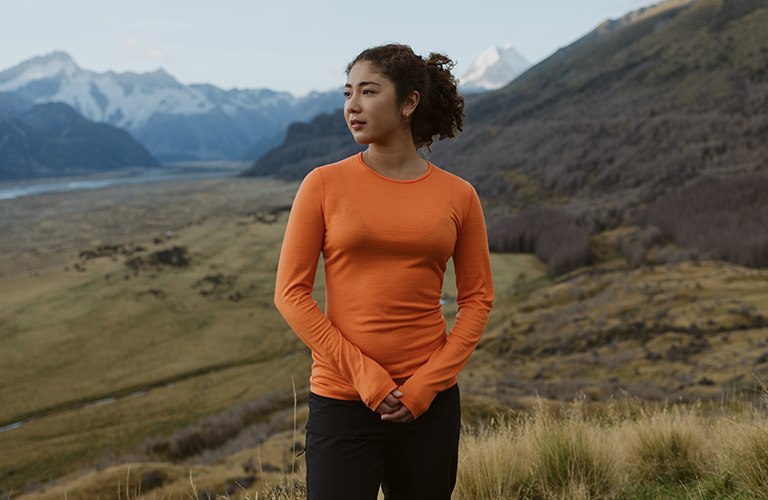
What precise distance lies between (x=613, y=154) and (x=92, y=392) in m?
46.7

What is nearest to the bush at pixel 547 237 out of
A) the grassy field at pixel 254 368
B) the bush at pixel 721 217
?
the grassy field at pixel 254 368

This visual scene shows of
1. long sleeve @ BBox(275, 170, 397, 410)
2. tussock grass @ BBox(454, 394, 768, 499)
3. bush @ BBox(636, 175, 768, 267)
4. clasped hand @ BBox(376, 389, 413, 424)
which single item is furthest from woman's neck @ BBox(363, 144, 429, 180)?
bush @ BBox(636, 175, 768, 267)

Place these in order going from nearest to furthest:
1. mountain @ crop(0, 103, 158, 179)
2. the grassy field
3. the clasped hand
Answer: the clasped hand → the grassy field → mountain @ crop(0, 103, 158, 179)

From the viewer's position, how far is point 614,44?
105875mm

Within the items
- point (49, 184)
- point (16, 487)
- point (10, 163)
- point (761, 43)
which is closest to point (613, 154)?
point (761, 43)

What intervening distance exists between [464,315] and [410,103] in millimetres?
865

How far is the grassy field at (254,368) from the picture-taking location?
730cm

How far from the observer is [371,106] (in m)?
2.03

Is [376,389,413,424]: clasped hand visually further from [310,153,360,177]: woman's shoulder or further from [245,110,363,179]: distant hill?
[245,110,363,179]: distant hill

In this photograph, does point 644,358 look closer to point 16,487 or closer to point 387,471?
point 387,471

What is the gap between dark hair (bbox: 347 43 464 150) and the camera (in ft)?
6.72

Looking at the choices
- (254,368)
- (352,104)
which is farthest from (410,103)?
(254,368)

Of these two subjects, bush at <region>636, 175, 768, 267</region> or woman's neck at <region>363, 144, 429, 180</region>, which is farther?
bush at <region>636, 175, 768, 267</region>

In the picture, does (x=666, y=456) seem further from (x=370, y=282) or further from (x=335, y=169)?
(x=335, y=169)
